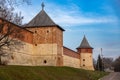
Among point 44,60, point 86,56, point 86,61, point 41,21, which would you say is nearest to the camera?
point 44,60

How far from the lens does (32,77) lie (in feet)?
63.1

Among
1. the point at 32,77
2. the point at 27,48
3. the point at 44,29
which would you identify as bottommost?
the point at 32,77

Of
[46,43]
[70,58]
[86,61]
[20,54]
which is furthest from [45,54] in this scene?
[86,61]

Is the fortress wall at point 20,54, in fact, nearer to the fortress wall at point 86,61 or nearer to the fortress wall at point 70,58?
the fortress wall at point 70,58

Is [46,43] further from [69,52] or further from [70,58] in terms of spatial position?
[70,58]

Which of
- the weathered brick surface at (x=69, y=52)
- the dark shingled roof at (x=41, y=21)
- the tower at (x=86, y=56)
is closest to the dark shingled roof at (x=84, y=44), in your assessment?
the tower at (x=86, y=56)

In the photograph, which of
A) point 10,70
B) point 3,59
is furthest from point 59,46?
point 10,70

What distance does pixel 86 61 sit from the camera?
212ft

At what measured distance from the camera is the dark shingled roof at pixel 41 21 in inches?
1614

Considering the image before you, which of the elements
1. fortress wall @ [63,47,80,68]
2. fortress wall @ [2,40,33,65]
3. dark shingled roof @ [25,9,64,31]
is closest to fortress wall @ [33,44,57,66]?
fortress wall @ [2,40,33,65]

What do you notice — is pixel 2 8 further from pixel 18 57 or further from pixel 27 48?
pixel 27 48

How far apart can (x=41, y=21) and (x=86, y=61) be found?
25469 mm

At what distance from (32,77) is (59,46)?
22.8m

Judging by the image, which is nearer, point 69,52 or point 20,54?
point 20,54
